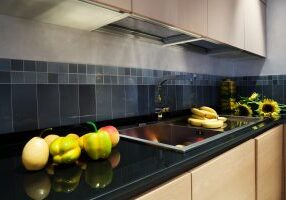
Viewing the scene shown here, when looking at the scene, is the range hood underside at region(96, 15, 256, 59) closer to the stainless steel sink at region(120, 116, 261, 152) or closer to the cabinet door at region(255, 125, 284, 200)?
the stainless steel sink at region(120, 116, 261, 152)

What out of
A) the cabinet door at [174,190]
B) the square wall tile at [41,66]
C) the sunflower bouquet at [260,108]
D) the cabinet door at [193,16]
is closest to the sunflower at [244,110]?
the sunflower bouquet at [260,108]

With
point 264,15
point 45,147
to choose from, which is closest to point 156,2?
point 45,147

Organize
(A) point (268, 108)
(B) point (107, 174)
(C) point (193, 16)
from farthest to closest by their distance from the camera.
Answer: (A) point (268, 108) → (C) point (193, 16) → (B) point (107, 174)

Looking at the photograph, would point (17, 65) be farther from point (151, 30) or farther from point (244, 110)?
point (244, 110)

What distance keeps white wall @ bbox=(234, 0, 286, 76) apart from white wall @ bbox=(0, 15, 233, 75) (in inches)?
42.7

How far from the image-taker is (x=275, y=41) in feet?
7.72

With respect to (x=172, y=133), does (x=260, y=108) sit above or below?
above

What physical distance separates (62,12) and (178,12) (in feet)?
1.88

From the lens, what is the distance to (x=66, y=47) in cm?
117

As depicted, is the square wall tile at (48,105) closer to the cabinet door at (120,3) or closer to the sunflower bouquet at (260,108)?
the cabinet door at (120,3)

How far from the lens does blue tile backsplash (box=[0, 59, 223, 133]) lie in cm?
98

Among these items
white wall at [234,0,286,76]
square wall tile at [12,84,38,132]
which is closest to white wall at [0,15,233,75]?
square wall tile at [12,84,38,132]

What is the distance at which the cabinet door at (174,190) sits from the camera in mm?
608

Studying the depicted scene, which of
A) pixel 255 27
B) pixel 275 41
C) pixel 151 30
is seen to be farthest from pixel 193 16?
pixel 275 41
